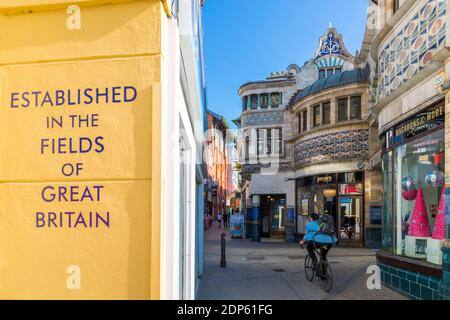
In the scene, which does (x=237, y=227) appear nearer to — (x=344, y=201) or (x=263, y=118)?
(x=263, y=118)

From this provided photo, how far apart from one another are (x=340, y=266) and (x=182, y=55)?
951 cm

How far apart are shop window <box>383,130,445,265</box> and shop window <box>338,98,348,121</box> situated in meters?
8.13

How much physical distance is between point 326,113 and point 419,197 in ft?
33.5

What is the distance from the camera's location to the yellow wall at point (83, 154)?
2.19 meters

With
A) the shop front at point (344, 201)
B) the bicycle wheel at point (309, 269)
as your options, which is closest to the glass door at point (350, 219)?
the shop front at point (344, 201)

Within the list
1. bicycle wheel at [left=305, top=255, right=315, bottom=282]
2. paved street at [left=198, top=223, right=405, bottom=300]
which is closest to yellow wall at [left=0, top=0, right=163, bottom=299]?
paved street at [left=198, top=223, right=405, bottom=300]

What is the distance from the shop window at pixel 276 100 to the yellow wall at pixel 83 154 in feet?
62.8

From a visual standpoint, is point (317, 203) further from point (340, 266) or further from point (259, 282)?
point (259, 282)

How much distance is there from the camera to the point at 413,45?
715cm

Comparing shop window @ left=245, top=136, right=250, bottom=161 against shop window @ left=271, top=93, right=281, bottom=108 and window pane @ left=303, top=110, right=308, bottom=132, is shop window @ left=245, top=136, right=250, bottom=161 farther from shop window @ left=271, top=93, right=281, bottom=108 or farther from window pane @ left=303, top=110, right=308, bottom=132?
window pane @ left=303, top=110, right=308, bottom=132

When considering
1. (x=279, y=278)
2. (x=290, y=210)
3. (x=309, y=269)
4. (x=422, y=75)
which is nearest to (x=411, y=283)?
(x=309, y=269)

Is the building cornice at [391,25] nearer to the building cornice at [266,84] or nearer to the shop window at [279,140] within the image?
the shop window at [279,140]

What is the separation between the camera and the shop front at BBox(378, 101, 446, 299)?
21.3ft

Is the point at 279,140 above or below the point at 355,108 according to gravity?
below
